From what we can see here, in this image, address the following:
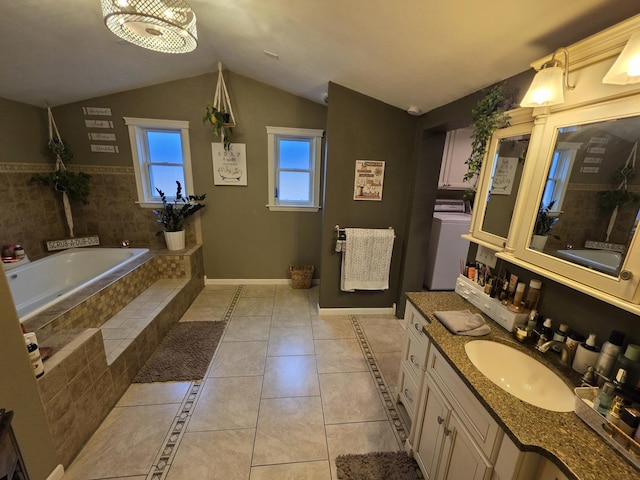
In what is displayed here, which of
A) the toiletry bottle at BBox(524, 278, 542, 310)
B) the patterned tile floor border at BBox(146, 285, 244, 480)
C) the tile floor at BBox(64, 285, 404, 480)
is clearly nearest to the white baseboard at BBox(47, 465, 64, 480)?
the tile floor at BBox(64, 285, 404, 480)

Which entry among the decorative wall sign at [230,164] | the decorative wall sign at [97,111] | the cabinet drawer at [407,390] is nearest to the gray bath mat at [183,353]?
the cabinet drawer at [407,390]

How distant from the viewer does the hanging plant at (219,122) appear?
2846 mm

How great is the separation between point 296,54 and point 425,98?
1111 mm

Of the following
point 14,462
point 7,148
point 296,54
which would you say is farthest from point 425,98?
point 7,148

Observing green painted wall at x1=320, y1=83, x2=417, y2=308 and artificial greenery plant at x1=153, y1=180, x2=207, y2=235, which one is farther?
artificial greenery plant at x1=153, y1=180, x2=207, y2=235

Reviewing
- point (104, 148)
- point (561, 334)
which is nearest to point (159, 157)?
point (104, 148)

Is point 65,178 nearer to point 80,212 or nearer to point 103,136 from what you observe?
point 80,212

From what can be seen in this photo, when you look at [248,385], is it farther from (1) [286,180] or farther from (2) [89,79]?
(2) [89,79]

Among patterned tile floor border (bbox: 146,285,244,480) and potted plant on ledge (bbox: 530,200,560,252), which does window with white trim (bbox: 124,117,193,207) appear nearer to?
patterned tile floor border (bbox: 146,285,244,480)

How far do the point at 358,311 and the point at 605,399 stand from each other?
2309 millimetres

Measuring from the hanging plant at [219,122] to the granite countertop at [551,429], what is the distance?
118 inches

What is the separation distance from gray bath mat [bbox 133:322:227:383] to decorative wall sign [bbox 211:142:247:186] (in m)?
1.76

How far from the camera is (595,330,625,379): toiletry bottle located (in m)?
0.95

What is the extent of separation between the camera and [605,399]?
85 cm
